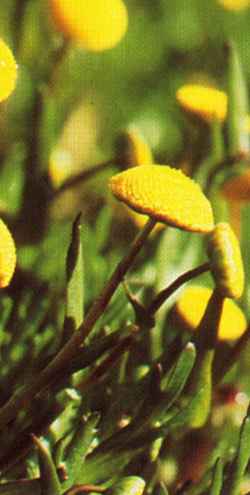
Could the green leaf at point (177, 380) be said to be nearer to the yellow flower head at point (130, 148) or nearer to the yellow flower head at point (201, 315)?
the yellow flower head at point (201, 315)

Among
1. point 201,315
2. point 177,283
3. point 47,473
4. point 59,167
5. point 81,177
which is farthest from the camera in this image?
point 59,167

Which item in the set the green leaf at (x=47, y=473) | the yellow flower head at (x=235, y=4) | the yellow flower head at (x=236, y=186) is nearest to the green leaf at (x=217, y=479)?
the green leaf at (x=47, y=473)

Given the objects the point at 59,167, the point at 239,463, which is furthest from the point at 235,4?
the point at 239,463

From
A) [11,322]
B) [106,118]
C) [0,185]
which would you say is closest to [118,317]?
[11,322]

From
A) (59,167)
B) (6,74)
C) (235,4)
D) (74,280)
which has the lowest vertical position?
(235,4)

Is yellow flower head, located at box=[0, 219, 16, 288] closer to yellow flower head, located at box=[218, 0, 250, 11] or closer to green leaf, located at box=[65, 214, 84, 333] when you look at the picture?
green leaf, located at box=[65, 214, 84, 333]

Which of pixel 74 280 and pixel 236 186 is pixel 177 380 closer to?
pixel 74 280

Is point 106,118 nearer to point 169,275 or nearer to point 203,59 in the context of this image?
point 203,59
